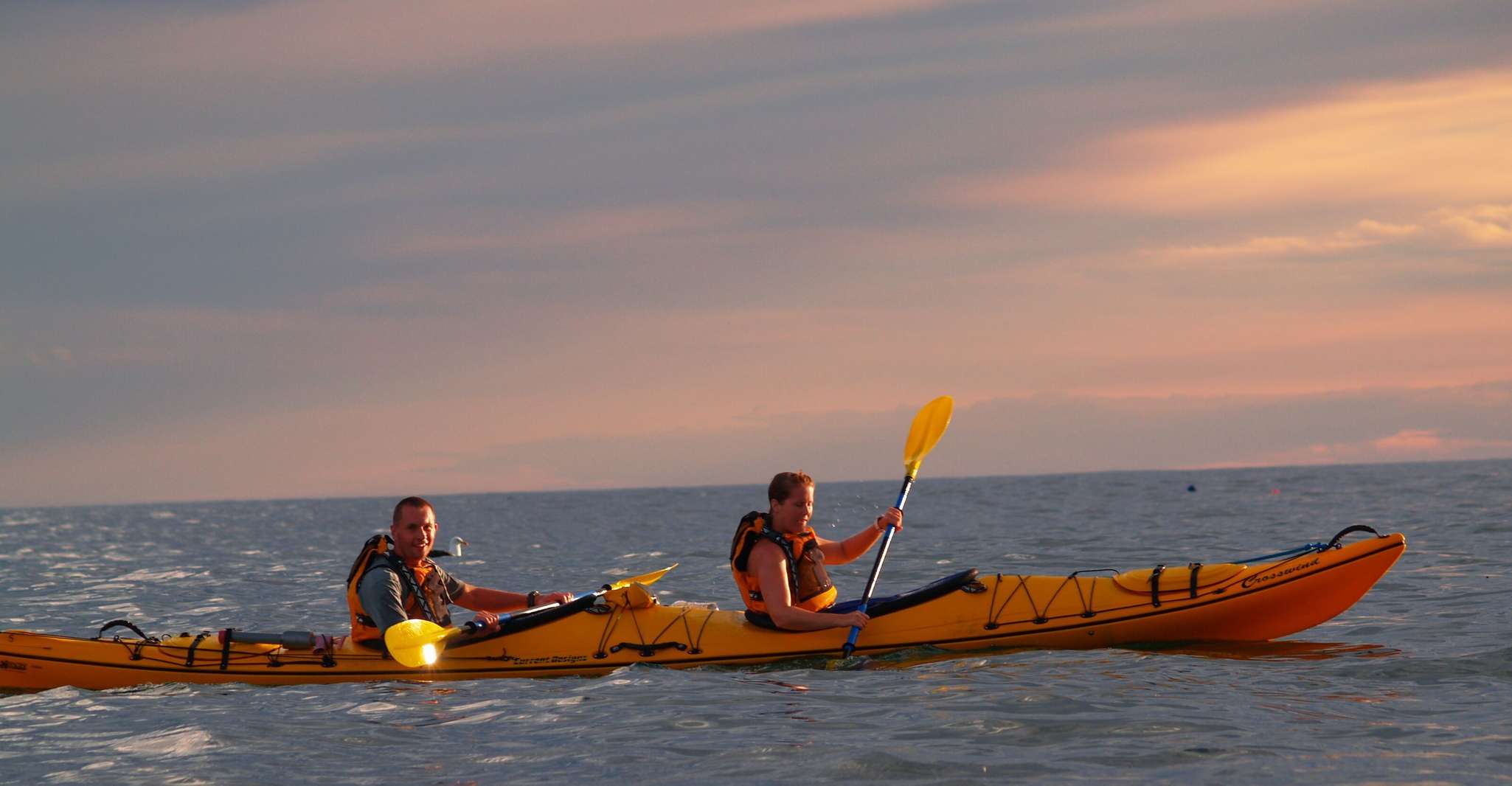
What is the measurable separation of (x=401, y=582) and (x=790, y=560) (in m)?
2.56

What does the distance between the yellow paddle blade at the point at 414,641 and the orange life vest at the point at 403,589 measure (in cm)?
17

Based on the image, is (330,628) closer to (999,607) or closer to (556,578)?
(556,578)

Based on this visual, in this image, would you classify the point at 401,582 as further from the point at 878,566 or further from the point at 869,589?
the point at 878,566

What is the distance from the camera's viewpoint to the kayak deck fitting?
8875mm

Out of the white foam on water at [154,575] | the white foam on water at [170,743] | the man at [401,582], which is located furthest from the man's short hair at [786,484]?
the white foam on water at [154,575]

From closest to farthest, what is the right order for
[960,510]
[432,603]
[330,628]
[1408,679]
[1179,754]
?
1. [1179,754]
2. [1408,679]
3. [432,603]
4. [330,628]
5. [960,510]

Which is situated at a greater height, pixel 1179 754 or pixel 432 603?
pixel 432 603

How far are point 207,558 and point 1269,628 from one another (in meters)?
23.5

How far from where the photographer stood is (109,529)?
171ft

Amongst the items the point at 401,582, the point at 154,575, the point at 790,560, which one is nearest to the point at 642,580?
the point at 790,560

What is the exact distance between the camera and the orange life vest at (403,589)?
8477 mm

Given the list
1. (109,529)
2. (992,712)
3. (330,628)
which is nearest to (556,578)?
(330,628)

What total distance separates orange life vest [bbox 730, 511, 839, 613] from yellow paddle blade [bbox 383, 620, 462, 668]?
1.99 meters

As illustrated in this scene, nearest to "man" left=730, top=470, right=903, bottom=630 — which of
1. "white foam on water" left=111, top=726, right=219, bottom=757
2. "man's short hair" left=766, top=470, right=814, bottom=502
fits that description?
"man's short hair" left=766, top=470, right=814, bottom=502
